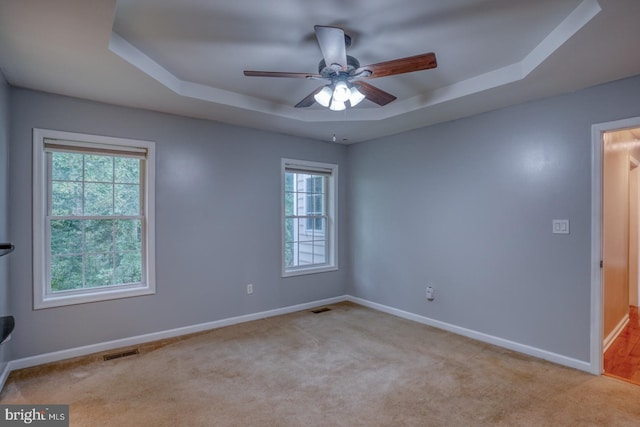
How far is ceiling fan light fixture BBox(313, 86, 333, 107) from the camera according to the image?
8.26 ft

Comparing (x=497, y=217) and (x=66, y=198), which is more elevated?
(x=66, y=198)

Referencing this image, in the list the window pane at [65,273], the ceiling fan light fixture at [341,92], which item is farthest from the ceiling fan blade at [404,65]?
the window pane at [65,273]

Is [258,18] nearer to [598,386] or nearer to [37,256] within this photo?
[37,256]

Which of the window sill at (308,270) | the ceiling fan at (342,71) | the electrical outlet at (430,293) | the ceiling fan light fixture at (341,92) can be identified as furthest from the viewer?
the window sill at (308,270)

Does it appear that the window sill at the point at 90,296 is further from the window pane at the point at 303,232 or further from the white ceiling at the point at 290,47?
the window pane at the point at 303,232

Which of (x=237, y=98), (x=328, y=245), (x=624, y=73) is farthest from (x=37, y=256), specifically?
(x=624, y=73)

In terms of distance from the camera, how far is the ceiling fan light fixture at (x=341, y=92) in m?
2.39

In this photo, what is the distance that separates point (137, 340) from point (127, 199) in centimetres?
146

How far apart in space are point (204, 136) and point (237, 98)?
0.72 m

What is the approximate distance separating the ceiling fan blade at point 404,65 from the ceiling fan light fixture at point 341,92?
0.14 metres

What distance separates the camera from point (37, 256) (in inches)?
117

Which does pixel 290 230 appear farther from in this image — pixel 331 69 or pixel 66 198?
pixel 331 69

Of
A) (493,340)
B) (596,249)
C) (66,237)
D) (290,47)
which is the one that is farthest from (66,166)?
(596,249)

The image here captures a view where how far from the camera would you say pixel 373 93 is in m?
2.61
